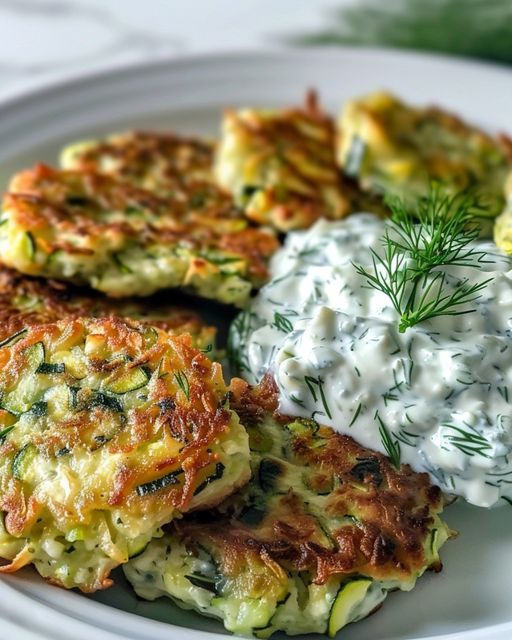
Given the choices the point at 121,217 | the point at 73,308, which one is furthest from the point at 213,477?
the point at 121,217

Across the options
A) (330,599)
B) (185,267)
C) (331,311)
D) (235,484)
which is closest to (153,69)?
(185,267)

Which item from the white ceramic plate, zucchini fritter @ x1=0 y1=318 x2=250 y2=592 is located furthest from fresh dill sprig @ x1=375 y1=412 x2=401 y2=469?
zucchini fritter @ x1=0 y1=318 x2=250 y2=592

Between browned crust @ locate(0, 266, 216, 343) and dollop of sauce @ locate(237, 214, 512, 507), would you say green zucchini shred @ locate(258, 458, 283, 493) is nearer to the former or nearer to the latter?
dollop of sauce @ locate(237, 214, 512, 507)

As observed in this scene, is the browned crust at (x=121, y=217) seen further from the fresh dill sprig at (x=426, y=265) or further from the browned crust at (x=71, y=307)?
the fresh dill sprig at (x=426, y=265)

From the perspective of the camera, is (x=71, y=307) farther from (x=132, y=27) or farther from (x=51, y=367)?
(x=132, y=27)

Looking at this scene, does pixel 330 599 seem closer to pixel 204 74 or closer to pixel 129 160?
pixel 129 160

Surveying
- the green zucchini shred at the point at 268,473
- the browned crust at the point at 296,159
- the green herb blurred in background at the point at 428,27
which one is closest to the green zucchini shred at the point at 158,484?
the green zucchini shred at the point at 268,473
